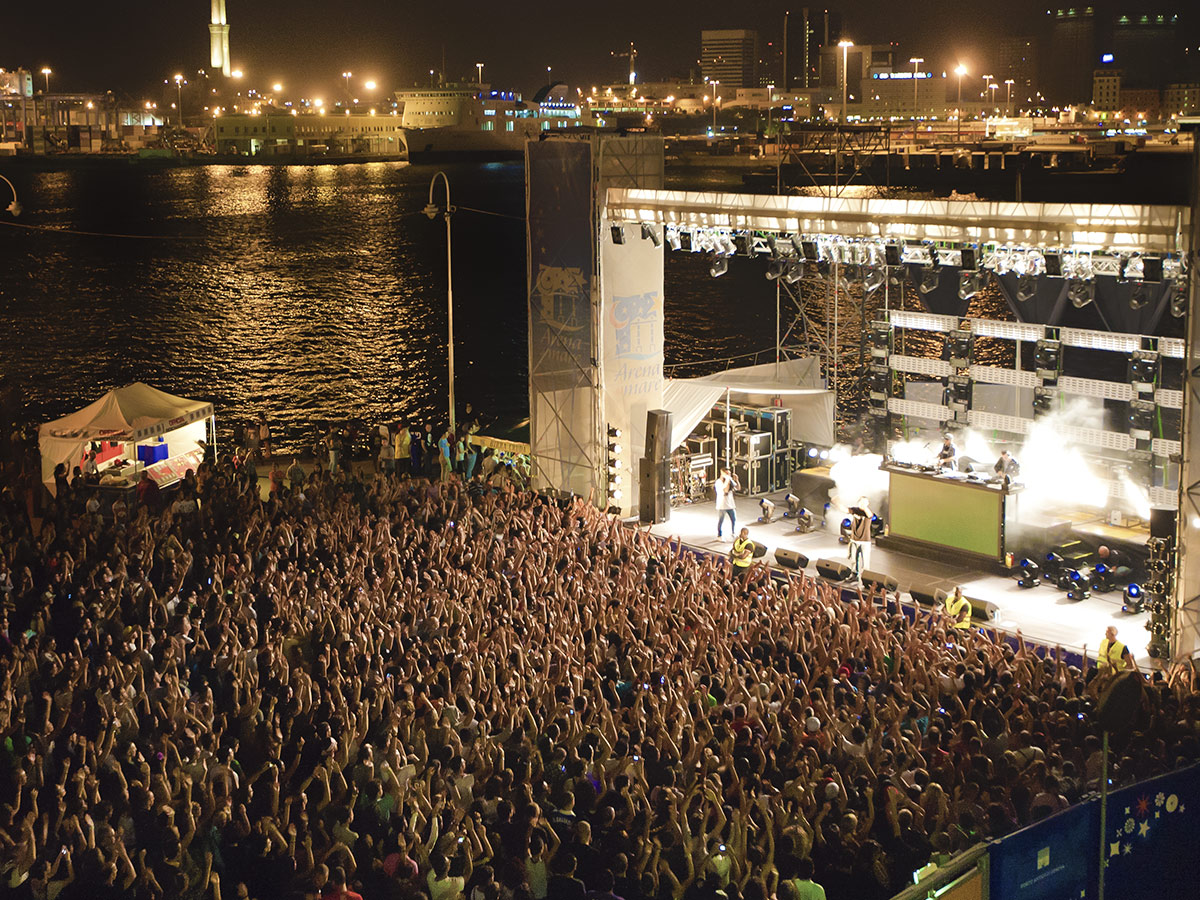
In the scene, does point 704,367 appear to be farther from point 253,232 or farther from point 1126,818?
point 253,232

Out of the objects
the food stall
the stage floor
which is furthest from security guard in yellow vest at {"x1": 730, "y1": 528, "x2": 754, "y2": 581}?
the food stall

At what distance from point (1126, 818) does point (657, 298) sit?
1267 cm

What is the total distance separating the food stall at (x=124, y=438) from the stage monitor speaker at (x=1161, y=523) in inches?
523

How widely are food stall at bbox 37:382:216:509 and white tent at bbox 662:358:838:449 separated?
773 centimetres

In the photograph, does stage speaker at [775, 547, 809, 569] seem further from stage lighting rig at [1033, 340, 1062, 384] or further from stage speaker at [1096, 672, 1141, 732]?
stage speaker at [1096, 672, 1141, 732]

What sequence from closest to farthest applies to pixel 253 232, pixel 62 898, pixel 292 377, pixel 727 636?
pixel 62 898, pixel 727 636, pixel 292 377, pixel 253 232

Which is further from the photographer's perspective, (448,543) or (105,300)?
(105,300)

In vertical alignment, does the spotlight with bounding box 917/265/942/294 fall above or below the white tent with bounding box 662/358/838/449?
above

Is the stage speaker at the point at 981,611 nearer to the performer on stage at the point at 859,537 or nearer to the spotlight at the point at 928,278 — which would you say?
the performer on stage at the point at 859,537

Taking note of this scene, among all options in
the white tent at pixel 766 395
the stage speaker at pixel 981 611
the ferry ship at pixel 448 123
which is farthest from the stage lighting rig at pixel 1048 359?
the ferry ship at pixel 448 123

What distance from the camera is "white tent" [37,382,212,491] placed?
741 inches

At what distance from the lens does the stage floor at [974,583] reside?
47.5 feet

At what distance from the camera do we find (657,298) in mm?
19234

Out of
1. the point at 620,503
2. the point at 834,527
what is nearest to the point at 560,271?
the point at 620,503
